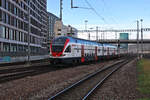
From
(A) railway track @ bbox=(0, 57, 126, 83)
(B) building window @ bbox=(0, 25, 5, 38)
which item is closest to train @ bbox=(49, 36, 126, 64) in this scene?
(A) railway track @ bbox=(0, 57, 126, 83)

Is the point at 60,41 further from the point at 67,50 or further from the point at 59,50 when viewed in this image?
the point at 67,50

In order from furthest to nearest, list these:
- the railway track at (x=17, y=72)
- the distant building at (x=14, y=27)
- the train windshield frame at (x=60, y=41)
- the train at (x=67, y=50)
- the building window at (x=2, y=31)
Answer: the distant building at (x=14, y=27), the building window at (x=2, y=31), the train windshield frame at (x=60, y=41), the train at (x=67, y=50), the railway track at (x=17, y=72)

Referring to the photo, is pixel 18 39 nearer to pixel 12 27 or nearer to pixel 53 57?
pixel 12 27

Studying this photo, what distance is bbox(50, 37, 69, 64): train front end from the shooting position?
21406mm

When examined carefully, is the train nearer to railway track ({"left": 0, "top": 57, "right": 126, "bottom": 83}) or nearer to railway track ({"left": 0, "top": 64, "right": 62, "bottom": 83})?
railway track ({"left": 0, "top": 57, "right": 126, "bottom": 83})

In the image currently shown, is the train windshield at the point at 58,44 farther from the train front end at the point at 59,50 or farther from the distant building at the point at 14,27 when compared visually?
the distant building at the point at 14,27

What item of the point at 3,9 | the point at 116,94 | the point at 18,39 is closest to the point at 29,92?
the point at 116,94

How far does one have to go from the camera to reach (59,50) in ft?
70.9

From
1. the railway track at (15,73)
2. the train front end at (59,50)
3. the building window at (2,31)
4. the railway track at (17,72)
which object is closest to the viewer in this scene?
the railway track at (15,73)

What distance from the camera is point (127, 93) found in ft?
31.0

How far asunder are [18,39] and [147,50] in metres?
143

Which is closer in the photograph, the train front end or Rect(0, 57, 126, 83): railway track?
Rect(0, 57, 126, 83): railway track

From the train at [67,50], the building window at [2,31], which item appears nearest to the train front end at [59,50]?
the train at [67,50]

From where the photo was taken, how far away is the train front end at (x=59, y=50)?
21406mm
